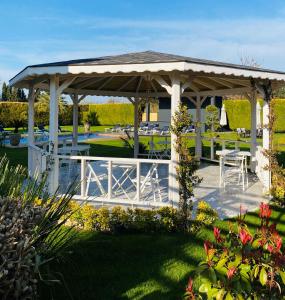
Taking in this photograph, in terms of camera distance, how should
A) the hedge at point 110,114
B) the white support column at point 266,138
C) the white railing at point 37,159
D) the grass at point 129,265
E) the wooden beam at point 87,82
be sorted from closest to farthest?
the grass at point 129,265
the white railing at point 37,159
the white support column at point 266,138
the wooden beam at point 87,82
the hedge at point 110,114

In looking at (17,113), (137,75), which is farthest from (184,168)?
(17,113)

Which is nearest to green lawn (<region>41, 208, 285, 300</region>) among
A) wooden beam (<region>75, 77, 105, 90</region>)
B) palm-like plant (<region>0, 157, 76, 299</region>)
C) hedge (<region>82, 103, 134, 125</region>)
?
palm-like plant (<region>0, 157, 76, 299</region>)

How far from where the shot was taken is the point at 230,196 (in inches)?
346

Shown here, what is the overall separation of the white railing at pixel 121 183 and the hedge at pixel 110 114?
27760mm

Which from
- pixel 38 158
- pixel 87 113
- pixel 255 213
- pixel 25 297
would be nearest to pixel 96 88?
pixel 38 158

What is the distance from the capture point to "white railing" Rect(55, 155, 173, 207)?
24.0ft

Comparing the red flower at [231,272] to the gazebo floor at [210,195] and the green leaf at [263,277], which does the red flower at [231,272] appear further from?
the gazebo floor at [210,195]

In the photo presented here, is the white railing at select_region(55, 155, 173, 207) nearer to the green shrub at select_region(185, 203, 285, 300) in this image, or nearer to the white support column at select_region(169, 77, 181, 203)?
the white support column at select_region(169, 77, 181, 203)

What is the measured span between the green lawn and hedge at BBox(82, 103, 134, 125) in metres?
34.5

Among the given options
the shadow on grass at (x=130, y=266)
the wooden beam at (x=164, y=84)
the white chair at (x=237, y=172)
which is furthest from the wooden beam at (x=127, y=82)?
the shadow on grass at (x=130, y=266)

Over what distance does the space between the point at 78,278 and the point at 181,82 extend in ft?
13.9

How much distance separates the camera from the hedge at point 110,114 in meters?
40.9

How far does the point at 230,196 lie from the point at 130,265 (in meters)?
4.33

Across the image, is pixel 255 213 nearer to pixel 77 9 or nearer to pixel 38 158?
pixel 38 158
